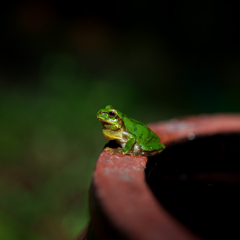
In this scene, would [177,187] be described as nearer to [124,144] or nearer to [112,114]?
[124,144]

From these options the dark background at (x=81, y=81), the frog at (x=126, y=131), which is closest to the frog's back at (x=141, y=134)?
the frog at (x=126, y=131)

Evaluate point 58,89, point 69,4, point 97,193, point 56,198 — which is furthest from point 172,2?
point 97,193

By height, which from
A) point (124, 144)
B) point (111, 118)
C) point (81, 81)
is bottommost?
point (81, 81)

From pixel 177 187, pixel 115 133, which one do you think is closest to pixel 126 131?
pixel 115 133

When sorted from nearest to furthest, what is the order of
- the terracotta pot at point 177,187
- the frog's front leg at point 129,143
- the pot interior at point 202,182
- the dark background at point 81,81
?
the terracotta pot at point 177,187, the pot interior at point 202,182, the frog's front leg at point 129,143, the dark background at point 81,81

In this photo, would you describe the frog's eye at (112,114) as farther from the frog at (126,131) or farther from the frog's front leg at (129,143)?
the frog's front leg at (129,143)

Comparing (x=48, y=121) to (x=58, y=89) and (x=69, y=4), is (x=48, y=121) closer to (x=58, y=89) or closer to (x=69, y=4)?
(x=58, y=89)
